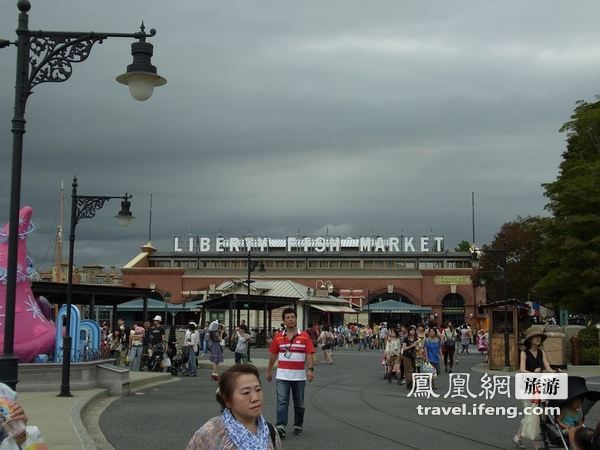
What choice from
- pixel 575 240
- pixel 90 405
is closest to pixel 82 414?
pixel 90 405

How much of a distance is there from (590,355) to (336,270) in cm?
5699

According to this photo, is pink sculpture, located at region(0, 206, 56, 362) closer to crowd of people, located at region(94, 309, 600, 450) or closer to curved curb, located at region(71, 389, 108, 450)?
curved curb, located at region(71, 389, 108, 450)

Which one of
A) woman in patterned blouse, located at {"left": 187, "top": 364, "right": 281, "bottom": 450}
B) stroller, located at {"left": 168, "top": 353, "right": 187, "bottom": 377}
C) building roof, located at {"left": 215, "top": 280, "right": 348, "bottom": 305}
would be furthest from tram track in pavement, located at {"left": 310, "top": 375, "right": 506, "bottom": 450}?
building roof, located at {"left": 215, "top": 280, "right": 348, "bottom": 305}

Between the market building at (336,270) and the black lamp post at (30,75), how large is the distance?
6134cm

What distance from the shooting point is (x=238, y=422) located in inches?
169

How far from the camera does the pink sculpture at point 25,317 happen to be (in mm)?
20772

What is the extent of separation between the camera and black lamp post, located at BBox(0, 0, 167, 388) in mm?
9352

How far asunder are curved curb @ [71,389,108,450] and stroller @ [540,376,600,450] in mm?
5655

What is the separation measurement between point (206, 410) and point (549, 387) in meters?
7.89

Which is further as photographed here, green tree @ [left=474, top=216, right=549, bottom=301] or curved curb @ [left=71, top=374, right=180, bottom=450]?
green tree @ [left=474, top=216, right=549, bottom=301]

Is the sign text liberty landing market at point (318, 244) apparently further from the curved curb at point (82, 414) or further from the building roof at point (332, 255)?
the curved curb at point (82, 414)

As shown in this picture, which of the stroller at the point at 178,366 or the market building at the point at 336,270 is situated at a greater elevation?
the market building at the point at 336,270

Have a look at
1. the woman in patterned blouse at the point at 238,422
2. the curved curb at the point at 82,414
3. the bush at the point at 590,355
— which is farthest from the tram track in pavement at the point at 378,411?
the bush at the point at 590,355

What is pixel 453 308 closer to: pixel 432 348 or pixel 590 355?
pixel 590 355
